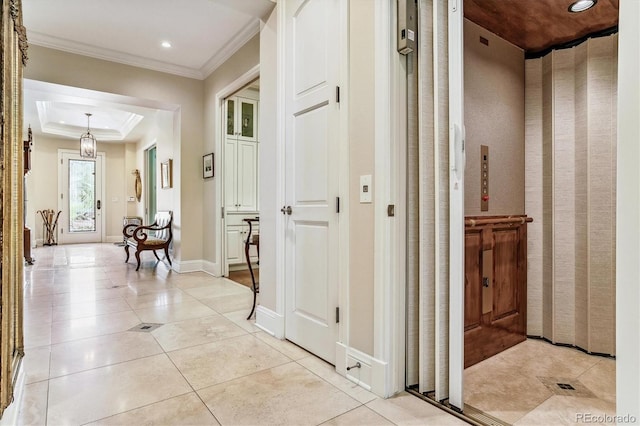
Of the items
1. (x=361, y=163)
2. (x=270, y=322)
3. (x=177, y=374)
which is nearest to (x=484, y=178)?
(x=361, y=163)

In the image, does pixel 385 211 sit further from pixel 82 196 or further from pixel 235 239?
pixel 82 196

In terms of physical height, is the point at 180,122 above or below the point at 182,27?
below

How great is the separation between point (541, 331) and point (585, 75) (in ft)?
5.92

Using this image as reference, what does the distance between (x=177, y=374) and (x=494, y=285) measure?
2027 millimetres

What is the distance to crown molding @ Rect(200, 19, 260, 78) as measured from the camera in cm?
388

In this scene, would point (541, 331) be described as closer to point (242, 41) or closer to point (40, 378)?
point (40, 378)

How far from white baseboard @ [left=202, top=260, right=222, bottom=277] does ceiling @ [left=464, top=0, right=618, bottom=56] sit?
4016 millimetres

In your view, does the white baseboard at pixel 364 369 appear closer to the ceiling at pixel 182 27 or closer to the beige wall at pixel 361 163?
the beige wall at pixel 361 163

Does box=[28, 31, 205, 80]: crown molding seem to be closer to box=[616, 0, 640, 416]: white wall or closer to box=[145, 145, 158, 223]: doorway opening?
box=[145, 145, 158, 223]: doorway opening

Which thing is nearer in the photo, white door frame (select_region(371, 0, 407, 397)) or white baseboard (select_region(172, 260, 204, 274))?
white door frame (select_region(371, 0, 407, 397))

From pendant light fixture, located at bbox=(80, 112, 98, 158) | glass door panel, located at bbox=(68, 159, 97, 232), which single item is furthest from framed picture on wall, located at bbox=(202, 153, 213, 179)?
glass door panel, located at bbox=(68, 159, 97, 232)

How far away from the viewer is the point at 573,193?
2455mm

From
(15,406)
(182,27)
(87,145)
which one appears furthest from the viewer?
(87,145)

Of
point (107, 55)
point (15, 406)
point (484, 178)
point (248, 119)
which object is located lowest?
point (15, 406)
